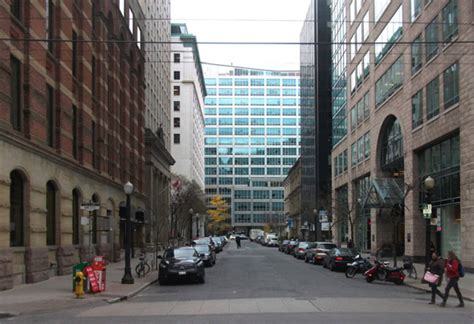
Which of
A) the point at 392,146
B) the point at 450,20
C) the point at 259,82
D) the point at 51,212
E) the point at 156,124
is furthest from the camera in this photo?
the point at 259,82

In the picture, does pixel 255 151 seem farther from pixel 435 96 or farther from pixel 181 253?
pixel 181 253

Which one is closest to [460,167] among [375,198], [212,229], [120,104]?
[375,198]

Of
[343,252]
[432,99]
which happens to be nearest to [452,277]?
[343,252]

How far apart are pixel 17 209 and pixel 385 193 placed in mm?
26945

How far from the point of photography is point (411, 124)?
3953cm

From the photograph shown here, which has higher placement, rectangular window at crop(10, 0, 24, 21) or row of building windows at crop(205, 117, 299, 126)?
row of building windows at crop(205, 117, 299, 126)

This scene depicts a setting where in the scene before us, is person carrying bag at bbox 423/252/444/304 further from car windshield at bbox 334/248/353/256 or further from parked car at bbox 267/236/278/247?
parked car at bbox 267/236/278/247

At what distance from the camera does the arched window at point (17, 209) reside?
22.2 m

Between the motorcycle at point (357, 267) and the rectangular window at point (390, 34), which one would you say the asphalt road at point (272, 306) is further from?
the rectangular window at point (390, 34)

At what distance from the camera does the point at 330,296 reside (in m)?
18.7

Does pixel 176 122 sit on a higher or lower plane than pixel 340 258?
higher

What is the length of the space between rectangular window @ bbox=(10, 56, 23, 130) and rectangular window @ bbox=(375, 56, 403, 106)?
2734 centimetres

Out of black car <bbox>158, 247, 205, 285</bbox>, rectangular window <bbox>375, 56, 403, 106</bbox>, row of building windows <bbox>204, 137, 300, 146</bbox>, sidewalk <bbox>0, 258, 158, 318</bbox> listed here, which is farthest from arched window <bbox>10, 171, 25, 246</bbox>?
row of building windows <bbox>204, 137, 300, 146</bbox>

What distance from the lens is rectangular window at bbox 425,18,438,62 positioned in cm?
3438
